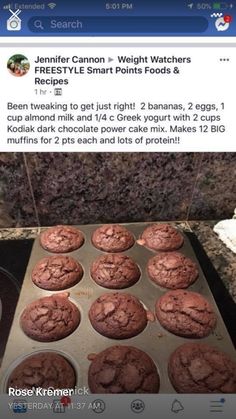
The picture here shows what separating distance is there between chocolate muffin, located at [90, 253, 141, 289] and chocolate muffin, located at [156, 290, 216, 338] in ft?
0.32

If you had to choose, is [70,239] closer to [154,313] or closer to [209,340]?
[154,313]

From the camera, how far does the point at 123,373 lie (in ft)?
2.08

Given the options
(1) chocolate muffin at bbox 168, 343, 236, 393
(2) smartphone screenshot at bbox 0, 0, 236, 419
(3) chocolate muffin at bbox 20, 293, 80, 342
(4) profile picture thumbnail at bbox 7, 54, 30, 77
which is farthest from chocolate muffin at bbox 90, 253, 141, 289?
(4) profile picture thumbnail at bbox 7, 54, 30, 77

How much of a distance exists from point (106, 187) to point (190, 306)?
17.3 inches

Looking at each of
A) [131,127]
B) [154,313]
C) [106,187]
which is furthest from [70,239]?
[131,127]

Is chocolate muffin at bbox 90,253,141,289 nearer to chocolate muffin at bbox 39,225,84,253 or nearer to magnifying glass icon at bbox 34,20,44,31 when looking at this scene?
chocolate muffin at bbox 39,225,84,253

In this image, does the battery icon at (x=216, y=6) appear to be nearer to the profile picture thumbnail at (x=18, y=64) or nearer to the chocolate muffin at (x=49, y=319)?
the profile picture thumbnail at (x=18, y=64)

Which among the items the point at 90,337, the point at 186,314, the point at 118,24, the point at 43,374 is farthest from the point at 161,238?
the point at 118,24

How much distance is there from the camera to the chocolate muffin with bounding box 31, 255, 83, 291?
0.82 meters

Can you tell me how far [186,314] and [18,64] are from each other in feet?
2.05

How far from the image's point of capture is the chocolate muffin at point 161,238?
93 centimetres

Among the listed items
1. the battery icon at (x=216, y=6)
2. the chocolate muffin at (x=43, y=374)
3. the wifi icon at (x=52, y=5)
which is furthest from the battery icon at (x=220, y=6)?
the chocolate muffin at (x=43, y=374)

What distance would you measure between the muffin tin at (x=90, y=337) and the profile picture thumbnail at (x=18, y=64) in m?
0.52

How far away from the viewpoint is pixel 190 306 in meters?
0.76
